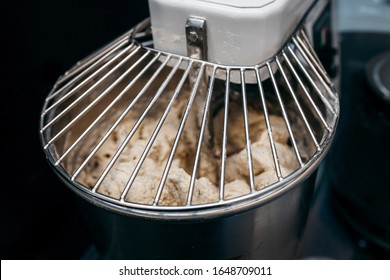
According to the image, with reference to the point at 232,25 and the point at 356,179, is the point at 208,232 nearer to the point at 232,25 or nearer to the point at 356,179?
the point at 232,25

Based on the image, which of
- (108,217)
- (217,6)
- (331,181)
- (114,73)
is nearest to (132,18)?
(114,73)

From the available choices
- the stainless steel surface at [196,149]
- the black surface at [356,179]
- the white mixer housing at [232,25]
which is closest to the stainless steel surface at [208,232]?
the stainless steel surface at [196,149]

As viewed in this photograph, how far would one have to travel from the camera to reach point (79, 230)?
0.95m

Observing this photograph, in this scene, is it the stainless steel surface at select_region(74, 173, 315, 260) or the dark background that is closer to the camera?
the stainless steel surface at select_region(74, 173, 315, 260)

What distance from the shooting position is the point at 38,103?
0.78 metres

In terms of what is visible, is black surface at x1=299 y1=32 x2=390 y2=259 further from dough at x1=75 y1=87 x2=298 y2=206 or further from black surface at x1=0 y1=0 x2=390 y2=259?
dough at x1=75 y1=87 x2=298 y2=206

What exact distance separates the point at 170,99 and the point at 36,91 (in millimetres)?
252

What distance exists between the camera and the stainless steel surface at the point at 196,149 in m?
0.53

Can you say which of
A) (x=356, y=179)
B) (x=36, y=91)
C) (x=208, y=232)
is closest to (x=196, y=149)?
(x=208, y=232)

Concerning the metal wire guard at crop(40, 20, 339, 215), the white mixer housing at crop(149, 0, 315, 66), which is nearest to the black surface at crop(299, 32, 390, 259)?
the metal wire guard at crop(40, 20, 339, 215)

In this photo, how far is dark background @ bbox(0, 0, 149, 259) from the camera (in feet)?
2.33

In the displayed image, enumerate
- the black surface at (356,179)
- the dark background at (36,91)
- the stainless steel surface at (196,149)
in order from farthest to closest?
the black surface at (356,179) → the dark background at (36,91) → the stainless steel surface at (196,149)

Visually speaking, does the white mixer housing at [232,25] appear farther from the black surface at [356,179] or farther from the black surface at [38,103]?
the black surface at [356,179]

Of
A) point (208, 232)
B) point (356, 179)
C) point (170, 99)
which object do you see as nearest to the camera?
point (208, 232)
